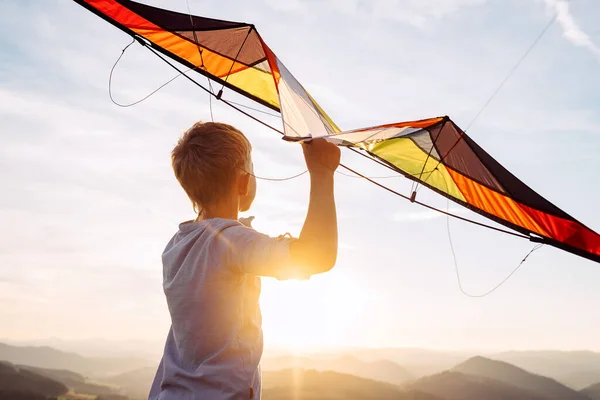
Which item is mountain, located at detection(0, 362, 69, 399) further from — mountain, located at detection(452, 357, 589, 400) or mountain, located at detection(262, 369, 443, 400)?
mountain, located at detection(452, 357, 589, 400)

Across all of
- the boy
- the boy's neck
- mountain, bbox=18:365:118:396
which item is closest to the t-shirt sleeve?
the boy

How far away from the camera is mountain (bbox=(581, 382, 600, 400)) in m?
84.9

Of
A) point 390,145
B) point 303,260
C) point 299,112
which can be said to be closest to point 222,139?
point 303,260

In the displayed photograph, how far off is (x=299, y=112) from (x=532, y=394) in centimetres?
9384

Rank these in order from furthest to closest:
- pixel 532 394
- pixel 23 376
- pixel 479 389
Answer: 1. pixel 532 394
2. pixel 479 389
3. pixel 23 376

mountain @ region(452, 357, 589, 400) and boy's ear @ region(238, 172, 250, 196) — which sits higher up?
mountain @ region(452, 357, 589, 400)

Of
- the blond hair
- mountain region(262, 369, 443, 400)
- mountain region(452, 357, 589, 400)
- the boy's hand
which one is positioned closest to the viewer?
the boy's hand

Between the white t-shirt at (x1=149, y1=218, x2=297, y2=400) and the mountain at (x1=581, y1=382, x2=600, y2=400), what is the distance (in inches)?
3988

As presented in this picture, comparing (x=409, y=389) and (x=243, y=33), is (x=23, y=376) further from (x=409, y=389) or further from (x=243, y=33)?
(x=243, y=33)

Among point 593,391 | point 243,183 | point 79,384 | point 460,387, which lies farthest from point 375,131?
point 593,391

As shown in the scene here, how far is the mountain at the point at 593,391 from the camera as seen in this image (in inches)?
3343

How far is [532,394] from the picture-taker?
82.2m

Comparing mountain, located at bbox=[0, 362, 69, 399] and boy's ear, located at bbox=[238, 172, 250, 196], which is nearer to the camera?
boy's ear, located at bbox=[238, 172, 250, 196]

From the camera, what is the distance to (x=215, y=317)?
1889 millimetres
